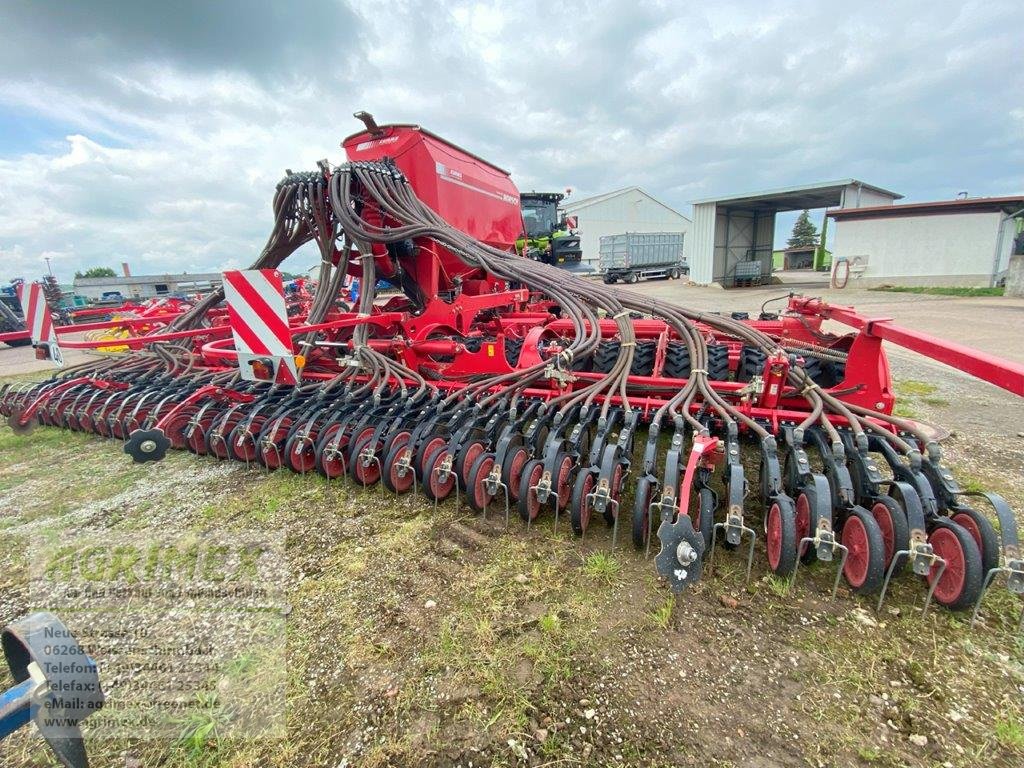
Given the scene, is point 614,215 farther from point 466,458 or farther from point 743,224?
point 466,458

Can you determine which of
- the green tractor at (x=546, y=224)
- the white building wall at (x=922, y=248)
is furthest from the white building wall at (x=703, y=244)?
the green tractor at (x=546, y=224)

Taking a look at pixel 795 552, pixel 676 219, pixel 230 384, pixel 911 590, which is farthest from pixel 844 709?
pixel 676 219

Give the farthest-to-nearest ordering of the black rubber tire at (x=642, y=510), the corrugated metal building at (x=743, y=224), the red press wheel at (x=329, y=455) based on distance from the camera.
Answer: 1. the corrugated metal building at (x=743, y=224)
2. the red press wheel at (x=329, y=455)
3. the black rubber tire at (x=642, y=510)

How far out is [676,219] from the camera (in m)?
41.2

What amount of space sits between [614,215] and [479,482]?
1510 inches

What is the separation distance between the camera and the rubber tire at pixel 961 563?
175 centimetres

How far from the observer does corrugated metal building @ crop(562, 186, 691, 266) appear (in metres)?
36.1

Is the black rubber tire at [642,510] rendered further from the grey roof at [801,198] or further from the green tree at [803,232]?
the green tree at [803,232]

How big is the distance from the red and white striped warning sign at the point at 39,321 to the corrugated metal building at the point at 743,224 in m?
21.4

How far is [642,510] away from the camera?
7.18ft

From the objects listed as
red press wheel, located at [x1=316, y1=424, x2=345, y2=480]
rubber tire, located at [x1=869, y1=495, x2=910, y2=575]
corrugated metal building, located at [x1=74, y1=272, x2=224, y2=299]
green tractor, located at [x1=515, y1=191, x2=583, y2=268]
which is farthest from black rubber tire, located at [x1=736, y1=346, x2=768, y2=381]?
corrugated metal building, located at [x1=74, y1=272, x2=224, y2=299]

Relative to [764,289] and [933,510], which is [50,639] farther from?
[764,289]

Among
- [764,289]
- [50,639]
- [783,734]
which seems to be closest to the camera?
[50,639]

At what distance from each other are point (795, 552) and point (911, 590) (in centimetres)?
51
